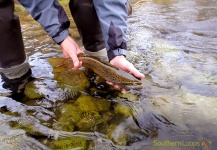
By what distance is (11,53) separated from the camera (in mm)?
2852

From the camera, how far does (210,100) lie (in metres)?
2.53

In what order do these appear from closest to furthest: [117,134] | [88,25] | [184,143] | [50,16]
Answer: [184,143], [117,134], [50,16], [88,25]

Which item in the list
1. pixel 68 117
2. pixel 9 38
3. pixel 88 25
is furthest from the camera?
pixel 88 25

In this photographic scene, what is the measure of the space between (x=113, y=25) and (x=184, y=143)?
1.26 metres

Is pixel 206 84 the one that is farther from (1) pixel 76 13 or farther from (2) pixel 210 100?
(1) pixel 76 13

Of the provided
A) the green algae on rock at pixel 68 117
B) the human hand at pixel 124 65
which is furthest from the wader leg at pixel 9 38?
the human hand at pixel 124 65

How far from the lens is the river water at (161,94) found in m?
2.14

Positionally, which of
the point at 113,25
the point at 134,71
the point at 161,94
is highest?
the point at 113,25

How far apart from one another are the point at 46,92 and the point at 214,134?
1689 millimetres

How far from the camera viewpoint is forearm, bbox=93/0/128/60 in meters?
2.60

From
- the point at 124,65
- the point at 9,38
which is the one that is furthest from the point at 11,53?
the point at 124,65

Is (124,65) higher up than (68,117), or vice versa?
(124,65)

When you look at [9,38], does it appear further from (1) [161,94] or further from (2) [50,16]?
(1) [161,94]

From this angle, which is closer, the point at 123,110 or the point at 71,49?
the point at 123,110
